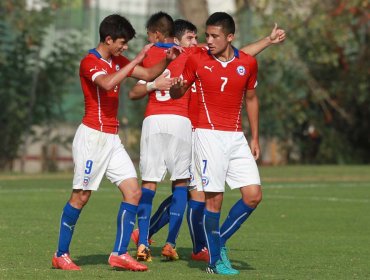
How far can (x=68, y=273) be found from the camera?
10984mm

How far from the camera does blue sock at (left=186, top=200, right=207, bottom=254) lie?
1233cm

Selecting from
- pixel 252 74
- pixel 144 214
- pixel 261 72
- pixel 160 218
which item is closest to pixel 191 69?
pixel 252 74

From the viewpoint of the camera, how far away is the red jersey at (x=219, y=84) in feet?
36.9

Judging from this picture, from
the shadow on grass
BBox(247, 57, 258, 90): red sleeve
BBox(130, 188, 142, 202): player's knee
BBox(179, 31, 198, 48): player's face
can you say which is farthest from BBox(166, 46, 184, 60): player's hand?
the shadow on grass

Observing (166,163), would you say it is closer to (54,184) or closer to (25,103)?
(54,184)

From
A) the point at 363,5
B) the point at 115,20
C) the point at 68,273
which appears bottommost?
the point at 68,273

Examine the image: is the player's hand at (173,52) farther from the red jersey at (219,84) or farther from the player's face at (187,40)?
the player's face at (187,40)

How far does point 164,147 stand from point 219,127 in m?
1.48

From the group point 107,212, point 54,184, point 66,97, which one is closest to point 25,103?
point 66,97

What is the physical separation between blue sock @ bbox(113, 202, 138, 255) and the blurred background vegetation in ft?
64.8

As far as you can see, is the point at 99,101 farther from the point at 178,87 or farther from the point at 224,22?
the point at 224,22

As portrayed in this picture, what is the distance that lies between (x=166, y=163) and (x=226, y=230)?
52.9 inches

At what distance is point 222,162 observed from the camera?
11180mm

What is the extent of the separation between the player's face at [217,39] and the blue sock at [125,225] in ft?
5.11
